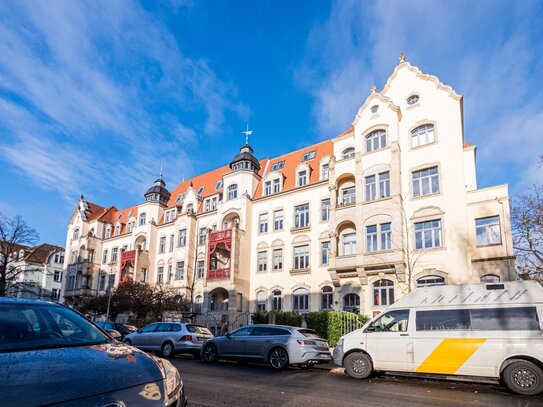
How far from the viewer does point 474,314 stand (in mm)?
10672

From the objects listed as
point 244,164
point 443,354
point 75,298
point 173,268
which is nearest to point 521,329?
point 443,354

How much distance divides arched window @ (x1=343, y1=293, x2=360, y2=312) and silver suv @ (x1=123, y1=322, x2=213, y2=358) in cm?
1129

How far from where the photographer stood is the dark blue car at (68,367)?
109 inches

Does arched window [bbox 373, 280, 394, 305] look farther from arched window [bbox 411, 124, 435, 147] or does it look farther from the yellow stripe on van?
the yellow stripe on van

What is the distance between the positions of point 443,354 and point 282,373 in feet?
15.3

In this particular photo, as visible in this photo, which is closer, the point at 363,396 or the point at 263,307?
the point at 363,396

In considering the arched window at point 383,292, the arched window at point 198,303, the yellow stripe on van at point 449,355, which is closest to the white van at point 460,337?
the yellow stripe on van at point 449,355

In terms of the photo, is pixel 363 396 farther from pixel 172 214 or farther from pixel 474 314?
pixel 172 214

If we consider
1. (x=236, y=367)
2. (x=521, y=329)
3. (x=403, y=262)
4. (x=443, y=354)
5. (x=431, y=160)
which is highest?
(x=431, y=160)

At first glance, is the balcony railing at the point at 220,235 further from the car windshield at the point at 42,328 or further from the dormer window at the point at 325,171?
the car windshield at the point at 42,328

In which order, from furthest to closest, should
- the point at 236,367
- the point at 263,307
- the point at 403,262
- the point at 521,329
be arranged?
the point at 263,307 < the point at 403,262 < the point at 236,367 < the point at 521,329

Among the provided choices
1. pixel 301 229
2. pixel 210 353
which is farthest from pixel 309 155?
pixel 210 353

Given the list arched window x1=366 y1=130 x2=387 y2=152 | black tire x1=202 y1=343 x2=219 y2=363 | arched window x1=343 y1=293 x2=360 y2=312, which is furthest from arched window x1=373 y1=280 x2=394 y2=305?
black tire x1=202 y1=343 x2=219 y2=363

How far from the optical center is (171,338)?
16.9 metres
